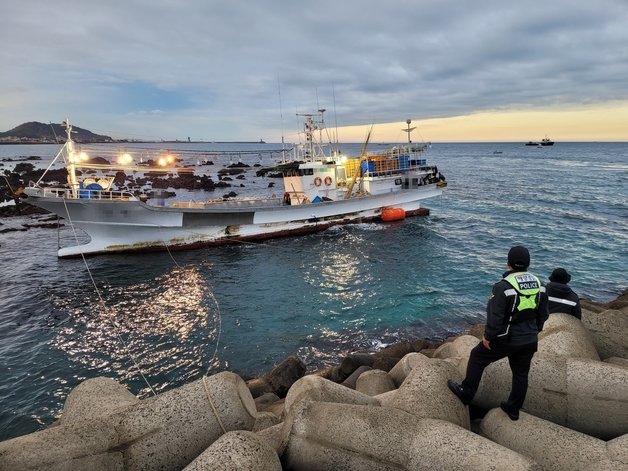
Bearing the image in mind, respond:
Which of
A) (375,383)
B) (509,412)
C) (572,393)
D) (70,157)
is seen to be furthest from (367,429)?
(70,157)

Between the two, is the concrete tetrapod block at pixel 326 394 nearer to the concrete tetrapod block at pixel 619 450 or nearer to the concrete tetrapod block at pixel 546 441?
the concrete tetrapod block at pixel 546 441

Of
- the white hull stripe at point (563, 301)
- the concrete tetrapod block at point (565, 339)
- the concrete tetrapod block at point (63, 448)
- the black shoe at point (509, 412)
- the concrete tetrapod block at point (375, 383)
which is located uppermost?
the white hull stripe at point (563, 301)

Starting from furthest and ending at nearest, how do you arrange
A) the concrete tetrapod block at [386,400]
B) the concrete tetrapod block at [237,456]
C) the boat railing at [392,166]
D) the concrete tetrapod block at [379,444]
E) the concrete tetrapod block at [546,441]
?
the boat railing at [392,166] < the concrete tetrapod block at [386,400] < the concrete tetrapod block at [546,441] < the concrete tetrapod block at [379,444] < the concrete tetrapod block at [237,456]

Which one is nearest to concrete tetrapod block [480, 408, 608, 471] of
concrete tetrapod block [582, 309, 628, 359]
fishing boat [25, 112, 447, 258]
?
concrete tetrapod block [582, 309, 628, 359]

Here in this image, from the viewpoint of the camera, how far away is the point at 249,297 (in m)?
16.6

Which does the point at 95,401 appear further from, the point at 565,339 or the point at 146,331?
the point at 146,331

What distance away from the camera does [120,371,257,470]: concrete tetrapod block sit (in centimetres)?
395

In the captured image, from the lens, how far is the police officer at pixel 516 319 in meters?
4.34

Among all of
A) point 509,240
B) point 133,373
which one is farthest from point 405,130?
point 133,373

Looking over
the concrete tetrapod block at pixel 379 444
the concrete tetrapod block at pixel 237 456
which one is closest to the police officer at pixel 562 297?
the concrete tetrapod block at pixel 379 444

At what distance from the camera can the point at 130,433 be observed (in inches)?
157

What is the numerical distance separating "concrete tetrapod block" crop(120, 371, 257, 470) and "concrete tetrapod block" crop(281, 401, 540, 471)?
2.35 ft

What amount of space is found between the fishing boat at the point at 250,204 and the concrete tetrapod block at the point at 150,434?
16.9 meters

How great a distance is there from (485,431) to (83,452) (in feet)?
15.0
